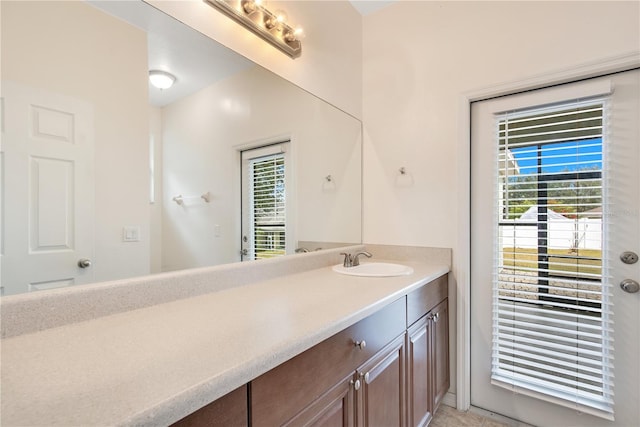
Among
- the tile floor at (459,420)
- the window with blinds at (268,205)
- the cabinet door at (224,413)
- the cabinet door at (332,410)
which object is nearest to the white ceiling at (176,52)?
the window with blinds at (268,205)

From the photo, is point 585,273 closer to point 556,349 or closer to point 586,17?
point 556,349

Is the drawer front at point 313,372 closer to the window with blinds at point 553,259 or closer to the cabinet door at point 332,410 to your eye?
the cabinet door at point 332,410

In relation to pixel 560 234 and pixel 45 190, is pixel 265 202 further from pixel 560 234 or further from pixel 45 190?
pixel 560 234

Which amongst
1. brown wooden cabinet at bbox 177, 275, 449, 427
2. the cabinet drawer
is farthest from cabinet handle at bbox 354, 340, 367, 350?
the cabinet drawer

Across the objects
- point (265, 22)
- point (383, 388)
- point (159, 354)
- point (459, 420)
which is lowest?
point (459, 420)

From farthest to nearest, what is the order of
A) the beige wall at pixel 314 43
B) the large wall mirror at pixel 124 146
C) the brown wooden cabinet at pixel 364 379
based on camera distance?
the beige wall at pixel 314 43 → the large wall mirror at pixel 124 146 → the brown wooden cabinet at pixel 364 379

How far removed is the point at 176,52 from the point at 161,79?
0.13 m

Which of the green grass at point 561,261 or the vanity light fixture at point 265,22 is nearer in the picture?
the vanity light fixture at point 265,22

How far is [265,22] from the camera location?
1.49 meters

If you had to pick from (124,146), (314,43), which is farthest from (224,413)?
(314,43)

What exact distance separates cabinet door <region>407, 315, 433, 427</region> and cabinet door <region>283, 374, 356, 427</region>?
19.5 inches

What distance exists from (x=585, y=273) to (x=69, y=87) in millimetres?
2288

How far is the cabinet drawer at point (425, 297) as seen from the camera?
1427 mm

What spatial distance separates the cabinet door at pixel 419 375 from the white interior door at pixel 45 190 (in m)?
1.31
